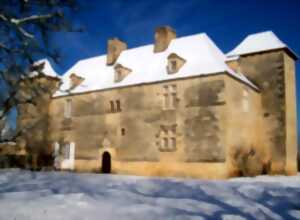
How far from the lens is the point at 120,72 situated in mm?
26438

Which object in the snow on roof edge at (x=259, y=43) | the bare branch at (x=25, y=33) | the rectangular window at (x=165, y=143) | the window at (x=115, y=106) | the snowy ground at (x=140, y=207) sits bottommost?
the snowy ground at (x=140, y=207)

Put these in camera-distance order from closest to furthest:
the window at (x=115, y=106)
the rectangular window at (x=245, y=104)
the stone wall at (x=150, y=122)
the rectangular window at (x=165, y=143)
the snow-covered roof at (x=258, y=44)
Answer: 1. the stone wall at (x=150, y=122)
2. the rectangular window at (x=165, y=143)
3. the rectangular window at (x=245, y=104)
4. the snow-covered roof at (x=258, y=44)
5. the window at (x=115, y=106)

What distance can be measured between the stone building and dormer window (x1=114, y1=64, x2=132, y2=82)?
74mm

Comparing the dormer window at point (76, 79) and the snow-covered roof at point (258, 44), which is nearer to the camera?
the snow-covered roof at point (258, 44)

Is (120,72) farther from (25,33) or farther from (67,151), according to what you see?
(25,33)

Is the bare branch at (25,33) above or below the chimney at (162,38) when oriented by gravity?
below


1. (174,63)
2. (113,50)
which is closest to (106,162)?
(174,63)

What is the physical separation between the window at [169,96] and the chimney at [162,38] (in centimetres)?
439

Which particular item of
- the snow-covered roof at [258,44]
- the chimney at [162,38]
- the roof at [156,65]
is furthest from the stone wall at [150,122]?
the snow-covered roof at [258,44]

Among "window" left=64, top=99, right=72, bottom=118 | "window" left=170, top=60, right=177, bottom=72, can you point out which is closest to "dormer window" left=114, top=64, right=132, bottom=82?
"window" left=170, top=60, right=177, bottom=72

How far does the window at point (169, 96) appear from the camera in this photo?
75.5 ft

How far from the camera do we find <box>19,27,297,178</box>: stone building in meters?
21.5

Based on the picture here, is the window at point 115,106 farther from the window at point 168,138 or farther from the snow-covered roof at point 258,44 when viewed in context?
the snow-covered roof at point 258,44

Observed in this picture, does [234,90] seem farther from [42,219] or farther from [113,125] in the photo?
[42,219]
